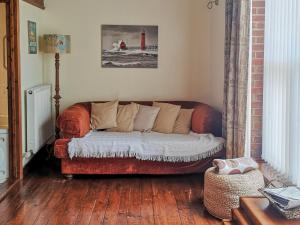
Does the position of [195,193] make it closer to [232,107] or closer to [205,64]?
[232,107]

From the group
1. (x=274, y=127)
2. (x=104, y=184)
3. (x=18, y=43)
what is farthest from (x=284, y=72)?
(x=18, y=43)

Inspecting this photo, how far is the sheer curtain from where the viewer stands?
131 inches

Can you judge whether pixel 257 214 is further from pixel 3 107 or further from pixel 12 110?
pixel 3 107

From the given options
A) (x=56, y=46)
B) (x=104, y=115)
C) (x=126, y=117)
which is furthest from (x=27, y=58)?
(x=126, y=117)

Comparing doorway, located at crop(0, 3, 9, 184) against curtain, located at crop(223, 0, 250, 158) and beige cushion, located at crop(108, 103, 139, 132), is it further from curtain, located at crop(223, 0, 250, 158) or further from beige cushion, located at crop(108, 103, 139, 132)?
curtain, located at crop(223, 0, 250, 158)

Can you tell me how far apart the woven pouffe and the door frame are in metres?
2.21

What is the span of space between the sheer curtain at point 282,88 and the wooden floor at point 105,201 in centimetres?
82

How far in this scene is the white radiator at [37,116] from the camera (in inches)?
198

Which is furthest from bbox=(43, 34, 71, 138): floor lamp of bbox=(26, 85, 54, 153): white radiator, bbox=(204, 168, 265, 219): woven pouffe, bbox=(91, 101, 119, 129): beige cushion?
bbox=(204, 168, 265, 219): woven pouffe

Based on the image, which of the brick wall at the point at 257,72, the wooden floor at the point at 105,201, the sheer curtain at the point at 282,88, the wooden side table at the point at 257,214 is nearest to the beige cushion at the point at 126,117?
the wooden floor at the point at 105,201

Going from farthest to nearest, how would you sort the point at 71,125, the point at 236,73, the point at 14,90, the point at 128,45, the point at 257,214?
the point at 128,45
the point at 71,125
the point at 14,90
the point at 236,73
the point at 257,214

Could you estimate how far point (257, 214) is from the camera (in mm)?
2207

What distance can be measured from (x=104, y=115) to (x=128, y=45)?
3.48 ft

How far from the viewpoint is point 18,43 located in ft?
15.4
